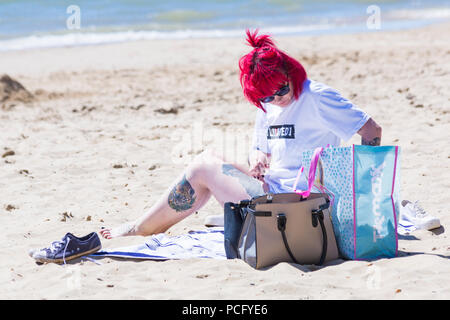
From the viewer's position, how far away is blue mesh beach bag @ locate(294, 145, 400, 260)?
2.92 metres

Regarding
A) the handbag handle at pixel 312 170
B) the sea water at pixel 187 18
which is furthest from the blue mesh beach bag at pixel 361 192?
the sea water at pixel 187 18

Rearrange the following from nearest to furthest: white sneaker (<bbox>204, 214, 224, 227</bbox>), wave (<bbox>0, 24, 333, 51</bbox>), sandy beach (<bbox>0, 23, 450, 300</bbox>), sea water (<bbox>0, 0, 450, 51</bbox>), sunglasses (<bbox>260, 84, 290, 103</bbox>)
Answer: sandy beach (<bbox>0, 23, 450, 300</bbox>) → sunglasses (<bbox>260, 84, 290, 103</bbox>) → white sneaker (<bbox>204, 214, 224, 227</bbox>) → wave (<bbox>0, 24, 333, 51</bbox>) → sea water (<bbox>0, 0, 450, 51</bbox>)

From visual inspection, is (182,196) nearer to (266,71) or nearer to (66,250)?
(66,250)

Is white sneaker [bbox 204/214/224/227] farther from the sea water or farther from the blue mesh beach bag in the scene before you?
the sea water

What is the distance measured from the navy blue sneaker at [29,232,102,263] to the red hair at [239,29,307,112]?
1.11 meters

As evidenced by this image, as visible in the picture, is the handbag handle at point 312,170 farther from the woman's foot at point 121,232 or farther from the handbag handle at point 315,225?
the woman's foot at point 121,232

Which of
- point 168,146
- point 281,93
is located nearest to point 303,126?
point 281,93

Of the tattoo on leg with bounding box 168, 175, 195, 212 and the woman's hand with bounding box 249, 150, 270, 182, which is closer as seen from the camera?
the woman's hand with bounding box 249, 150, 270, 182

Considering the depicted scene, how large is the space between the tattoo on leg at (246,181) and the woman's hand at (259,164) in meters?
0.04

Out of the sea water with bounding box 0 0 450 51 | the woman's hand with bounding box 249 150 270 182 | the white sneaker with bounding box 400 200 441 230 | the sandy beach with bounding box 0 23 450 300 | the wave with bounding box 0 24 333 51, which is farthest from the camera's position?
the sea water with bounding box 0 0 450 51

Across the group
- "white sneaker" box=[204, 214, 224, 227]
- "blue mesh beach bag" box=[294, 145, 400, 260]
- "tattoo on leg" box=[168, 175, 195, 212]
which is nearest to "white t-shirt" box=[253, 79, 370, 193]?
"blue mesh beach bag" box=[294, 145, 400, 260]

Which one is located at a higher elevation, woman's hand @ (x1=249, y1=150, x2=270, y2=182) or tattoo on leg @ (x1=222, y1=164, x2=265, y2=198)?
woman's hand @ (x1=249, y1=150, x2=270, y2=182)

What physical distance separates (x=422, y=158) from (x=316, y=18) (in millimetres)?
11473
